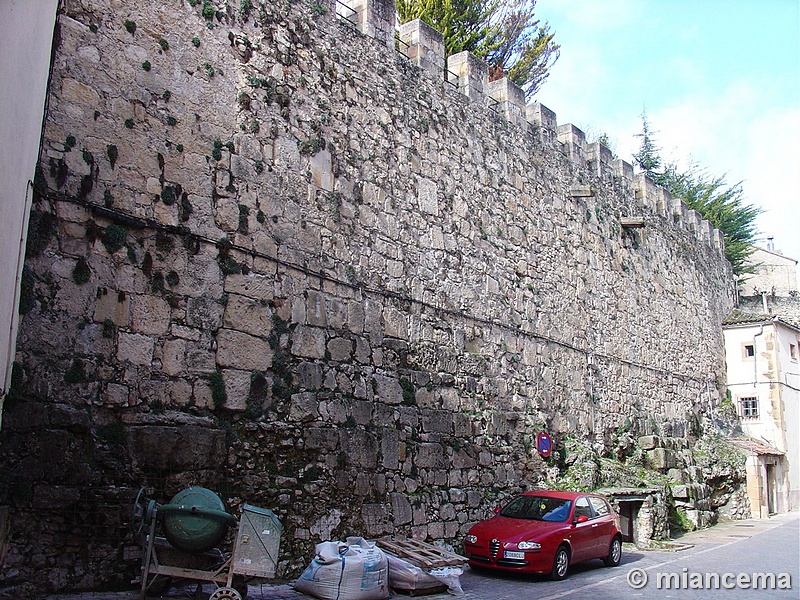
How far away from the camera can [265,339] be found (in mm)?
9180

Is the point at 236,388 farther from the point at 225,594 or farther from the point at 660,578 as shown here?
the point at 660,578

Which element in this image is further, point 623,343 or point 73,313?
point 623,343

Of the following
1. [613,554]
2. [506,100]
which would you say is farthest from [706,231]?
[613,554]

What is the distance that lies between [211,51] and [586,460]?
9.85 meters

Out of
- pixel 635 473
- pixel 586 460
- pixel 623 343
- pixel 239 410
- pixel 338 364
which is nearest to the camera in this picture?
pixel 239 410

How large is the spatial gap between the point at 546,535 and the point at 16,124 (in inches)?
304

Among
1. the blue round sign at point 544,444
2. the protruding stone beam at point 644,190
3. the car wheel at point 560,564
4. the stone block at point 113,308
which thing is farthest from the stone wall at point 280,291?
the protruding stone beam at point 644,190

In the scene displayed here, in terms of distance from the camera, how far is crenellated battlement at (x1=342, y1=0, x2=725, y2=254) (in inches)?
474

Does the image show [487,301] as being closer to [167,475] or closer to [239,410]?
[239,410]

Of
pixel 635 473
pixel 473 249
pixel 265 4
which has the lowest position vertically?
pixel 635 473

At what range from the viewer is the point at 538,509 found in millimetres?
10992

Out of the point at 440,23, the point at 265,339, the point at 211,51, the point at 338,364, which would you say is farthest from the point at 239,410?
the point at 440,23

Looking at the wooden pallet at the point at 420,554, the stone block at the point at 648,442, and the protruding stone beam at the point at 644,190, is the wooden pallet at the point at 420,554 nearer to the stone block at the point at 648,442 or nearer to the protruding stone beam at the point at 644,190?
the stone block at the point at 648,442

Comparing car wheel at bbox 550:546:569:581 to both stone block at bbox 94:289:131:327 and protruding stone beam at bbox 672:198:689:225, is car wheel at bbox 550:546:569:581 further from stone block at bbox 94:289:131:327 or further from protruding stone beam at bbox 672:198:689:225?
protruding stone beam at bbox 672:198:689:225
